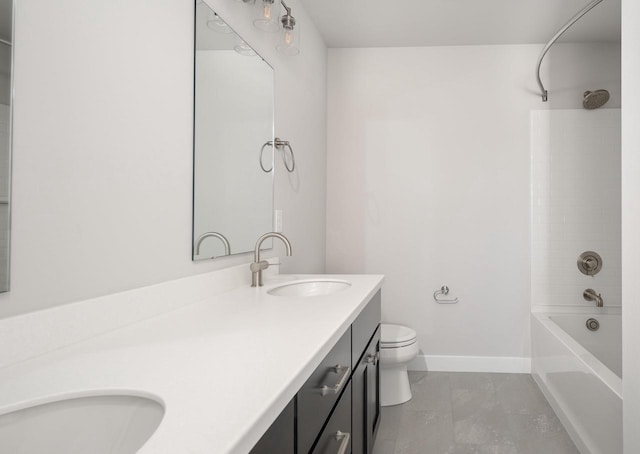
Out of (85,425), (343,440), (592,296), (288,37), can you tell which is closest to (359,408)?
(343,440)

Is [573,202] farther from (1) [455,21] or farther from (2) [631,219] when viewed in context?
(2) [631,219]

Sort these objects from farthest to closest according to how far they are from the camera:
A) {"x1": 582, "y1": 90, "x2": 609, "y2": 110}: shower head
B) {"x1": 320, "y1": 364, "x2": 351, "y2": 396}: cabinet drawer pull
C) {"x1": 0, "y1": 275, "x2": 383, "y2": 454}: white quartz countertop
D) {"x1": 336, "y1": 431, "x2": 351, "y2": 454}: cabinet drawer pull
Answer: {"x1": 582, "y1": 90, "x2": 609, "y2": 110}: shower head → {"x1": 336, "y1": 431, "x2": 351, "y2": 454}: cabinet drawer pull → {"x1": 320, "y1": 364, "x2": 351, "y2": 396}: cabinet drawer pull → {"x1": 0, "y1": 275, "x2": 383, "y2": 454}: white quartz countertop

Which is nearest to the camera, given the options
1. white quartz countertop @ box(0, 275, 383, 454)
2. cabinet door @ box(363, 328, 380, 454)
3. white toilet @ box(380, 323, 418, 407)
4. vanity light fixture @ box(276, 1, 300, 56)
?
white quartz countertop @ box(0, 275, 383, 454)

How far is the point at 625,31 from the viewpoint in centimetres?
151

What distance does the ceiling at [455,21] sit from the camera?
263 centimetres

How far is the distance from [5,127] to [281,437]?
0.75 m

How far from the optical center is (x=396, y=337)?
262cm

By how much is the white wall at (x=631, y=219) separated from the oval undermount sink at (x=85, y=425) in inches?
61.6

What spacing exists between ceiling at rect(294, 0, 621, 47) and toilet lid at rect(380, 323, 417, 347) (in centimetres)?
208

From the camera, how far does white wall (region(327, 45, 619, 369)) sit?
10.3 feet

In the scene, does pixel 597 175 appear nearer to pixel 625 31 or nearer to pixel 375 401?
pixel 625 31

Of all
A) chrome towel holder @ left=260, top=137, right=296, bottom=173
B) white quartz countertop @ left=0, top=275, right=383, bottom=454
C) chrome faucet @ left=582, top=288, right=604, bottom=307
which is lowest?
chrome faucet @ left=582, top=288, right=604, bottom=307

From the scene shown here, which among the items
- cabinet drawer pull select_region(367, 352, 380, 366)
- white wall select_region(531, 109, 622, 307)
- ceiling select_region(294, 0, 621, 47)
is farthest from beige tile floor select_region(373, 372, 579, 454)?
ceiling select_region(294, 0, 621, 47)

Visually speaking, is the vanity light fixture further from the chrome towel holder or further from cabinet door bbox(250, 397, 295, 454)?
cabinet door bbox(250, 397, 295, 454)
